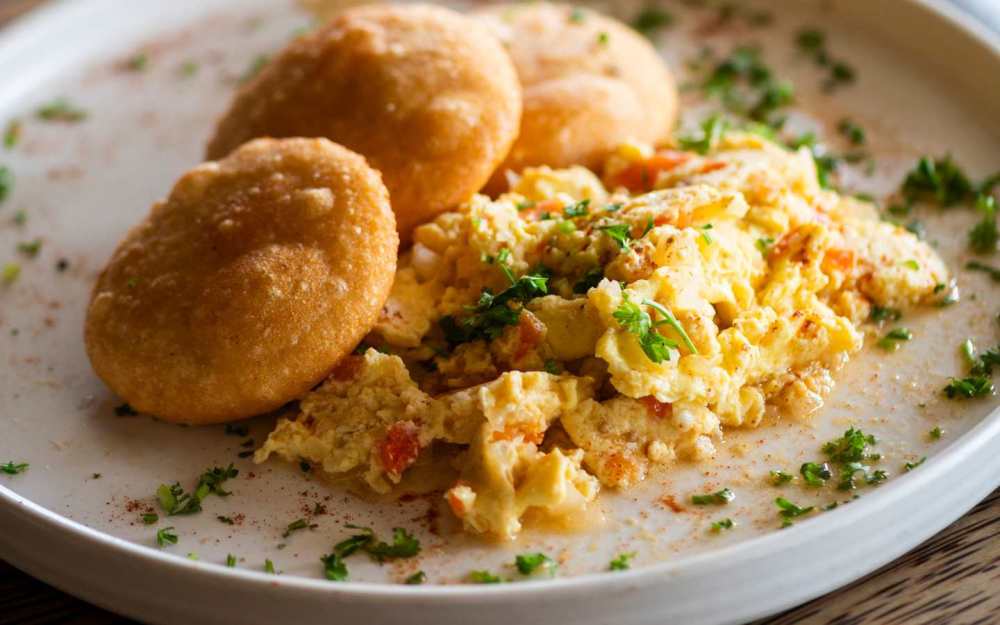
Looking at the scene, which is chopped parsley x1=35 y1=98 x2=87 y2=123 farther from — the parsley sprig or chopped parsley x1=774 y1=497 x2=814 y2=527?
chopped parsley x1=774 y1=497 x2=814 y2=527

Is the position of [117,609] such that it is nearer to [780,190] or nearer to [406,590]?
[406,590]

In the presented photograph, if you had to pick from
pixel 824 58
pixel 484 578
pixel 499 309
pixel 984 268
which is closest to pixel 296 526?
pixel 484 578

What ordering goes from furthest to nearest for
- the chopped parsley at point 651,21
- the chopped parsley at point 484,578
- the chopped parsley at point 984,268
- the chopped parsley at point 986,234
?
the chopped parsley at point 651,21, the chopped parsley at point 986,234, the chopped parsley at point 984,268, the chopped parsley at point 484,578

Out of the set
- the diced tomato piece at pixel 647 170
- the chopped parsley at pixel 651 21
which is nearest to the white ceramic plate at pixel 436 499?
the chopped parsley at pixel 651 21

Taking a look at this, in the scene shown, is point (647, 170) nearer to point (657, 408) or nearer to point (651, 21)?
point (657, 408)

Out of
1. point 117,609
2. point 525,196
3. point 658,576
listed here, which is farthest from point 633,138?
point 117,609

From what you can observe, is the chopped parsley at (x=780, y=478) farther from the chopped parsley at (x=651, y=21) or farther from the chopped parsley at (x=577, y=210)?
the chopped parsley at (x=651, y=21)
